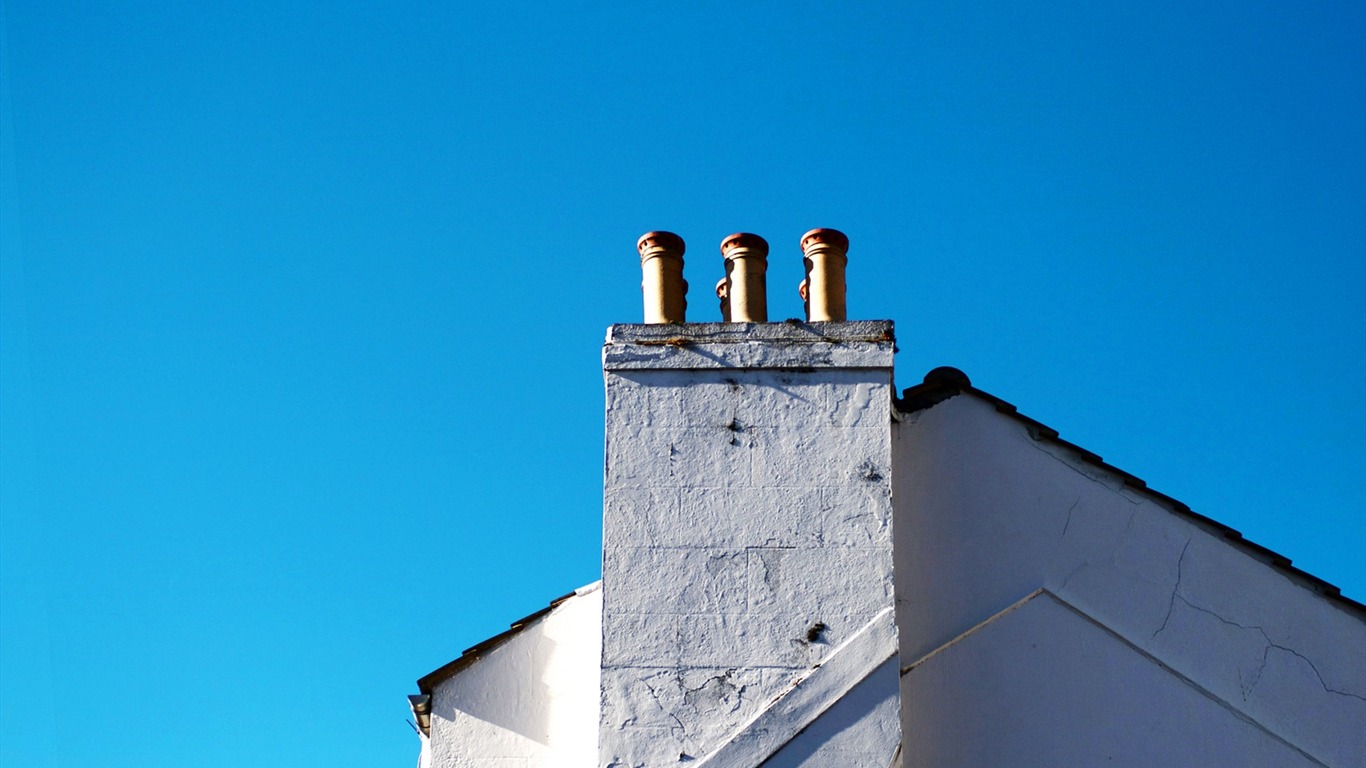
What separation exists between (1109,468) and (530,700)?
3.70m

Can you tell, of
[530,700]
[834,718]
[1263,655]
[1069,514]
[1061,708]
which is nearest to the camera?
[834,718]

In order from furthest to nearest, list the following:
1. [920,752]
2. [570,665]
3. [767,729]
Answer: [570,665], [920,752], [767,729]

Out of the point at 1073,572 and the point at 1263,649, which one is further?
the point at 1073,572

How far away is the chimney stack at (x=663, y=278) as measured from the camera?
8.95 metres

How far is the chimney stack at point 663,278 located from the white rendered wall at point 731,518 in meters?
0.25

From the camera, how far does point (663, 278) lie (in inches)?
354

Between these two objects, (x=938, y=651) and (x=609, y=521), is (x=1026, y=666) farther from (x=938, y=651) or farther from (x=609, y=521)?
(x=609, y=521)

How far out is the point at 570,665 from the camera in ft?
30.7

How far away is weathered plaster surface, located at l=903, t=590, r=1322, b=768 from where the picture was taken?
8539 millimetres

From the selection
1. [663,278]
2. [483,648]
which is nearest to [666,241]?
[663,278]

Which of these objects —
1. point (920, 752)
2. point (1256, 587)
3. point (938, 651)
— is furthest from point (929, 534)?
point (1256, 587)

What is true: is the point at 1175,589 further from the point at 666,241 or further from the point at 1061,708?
the point at 666,241

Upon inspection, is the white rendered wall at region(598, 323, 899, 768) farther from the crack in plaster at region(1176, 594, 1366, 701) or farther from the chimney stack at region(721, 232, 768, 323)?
the crack in plaster at region(1176, 594, 1366, 701)

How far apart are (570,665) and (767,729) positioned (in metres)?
1.83
